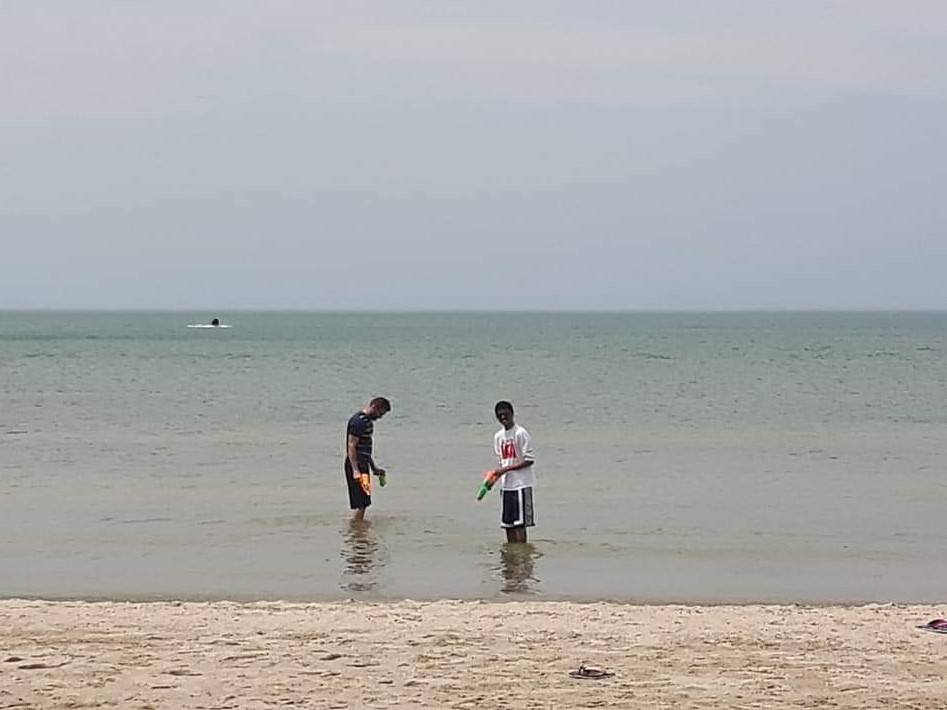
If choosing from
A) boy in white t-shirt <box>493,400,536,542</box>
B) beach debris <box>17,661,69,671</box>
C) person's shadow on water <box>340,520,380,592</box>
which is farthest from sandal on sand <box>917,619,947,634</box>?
beach debris <box>17,661,69,671</box>

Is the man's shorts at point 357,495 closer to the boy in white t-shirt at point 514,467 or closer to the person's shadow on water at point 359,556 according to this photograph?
the person's shadow on water at point 359,556

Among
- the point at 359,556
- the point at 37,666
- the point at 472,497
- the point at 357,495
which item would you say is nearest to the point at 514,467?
the point at 359,556

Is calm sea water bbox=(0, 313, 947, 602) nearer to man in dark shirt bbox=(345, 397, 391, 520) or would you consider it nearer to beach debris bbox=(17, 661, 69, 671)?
man in dark shirt bbox=(345, 397, 391, 520)

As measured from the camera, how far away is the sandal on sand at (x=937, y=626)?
28.1 ft

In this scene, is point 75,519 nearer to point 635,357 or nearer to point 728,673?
point 728,673

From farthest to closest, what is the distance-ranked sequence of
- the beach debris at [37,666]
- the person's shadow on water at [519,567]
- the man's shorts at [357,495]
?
the man's shorts at [357,495], the person's shadow on water at [519,567], the beach debris at [37,666]

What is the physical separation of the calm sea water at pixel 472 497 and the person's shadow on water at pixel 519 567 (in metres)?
0.04

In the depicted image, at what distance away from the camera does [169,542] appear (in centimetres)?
1320

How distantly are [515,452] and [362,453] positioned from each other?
2.03 metres

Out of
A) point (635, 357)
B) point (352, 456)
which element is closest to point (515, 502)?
point (352, 456)

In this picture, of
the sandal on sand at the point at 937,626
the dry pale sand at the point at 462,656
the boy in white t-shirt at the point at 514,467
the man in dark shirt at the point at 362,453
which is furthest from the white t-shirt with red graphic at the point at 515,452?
the sandal on sand at the point at 937,626

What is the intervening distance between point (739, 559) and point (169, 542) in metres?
5.22

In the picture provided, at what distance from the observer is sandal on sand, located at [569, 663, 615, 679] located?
7.31m

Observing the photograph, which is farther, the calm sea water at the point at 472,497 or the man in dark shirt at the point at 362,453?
the man in dark shirt at the point at 362,453
